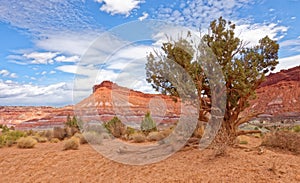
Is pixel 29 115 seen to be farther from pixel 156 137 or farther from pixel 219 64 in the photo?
pixel 219 64

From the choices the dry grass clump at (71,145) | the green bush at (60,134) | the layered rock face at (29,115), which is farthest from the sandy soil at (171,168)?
the layered rock face at (29,115)

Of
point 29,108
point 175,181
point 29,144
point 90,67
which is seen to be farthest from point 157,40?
point 29,108

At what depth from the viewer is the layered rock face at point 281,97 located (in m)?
42.2

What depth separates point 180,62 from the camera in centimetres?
1029

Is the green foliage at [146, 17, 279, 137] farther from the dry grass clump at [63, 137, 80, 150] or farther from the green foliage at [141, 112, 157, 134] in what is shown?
the green foliage at [141, 112, 157, 134]

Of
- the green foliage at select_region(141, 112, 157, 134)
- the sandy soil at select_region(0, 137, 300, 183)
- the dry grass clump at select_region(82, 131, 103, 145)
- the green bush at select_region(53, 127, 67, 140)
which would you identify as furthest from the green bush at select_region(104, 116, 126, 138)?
the sandy soil at select_region(0, 137, 300, 183)

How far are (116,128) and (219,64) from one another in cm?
1118

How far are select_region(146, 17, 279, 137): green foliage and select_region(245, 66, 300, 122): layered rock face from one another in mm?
30667

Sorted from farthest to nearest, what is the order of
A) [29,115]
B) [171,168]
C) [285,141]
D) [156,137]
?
[29,115]
[156,137]
[285,141]
[171,168]

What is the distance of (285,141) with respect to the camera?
9.46m

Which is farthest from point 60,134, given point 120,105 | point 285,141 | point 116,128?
point 285,141

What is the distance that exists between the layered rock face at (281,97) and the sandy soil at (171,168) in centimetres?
3353

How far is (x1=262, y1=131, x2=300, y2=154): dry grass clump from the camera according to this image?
9.11m

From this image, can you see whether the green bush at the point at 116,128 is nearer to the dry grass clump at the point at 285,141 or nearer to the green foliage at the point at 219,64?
the green foliage at the point at 219,64
